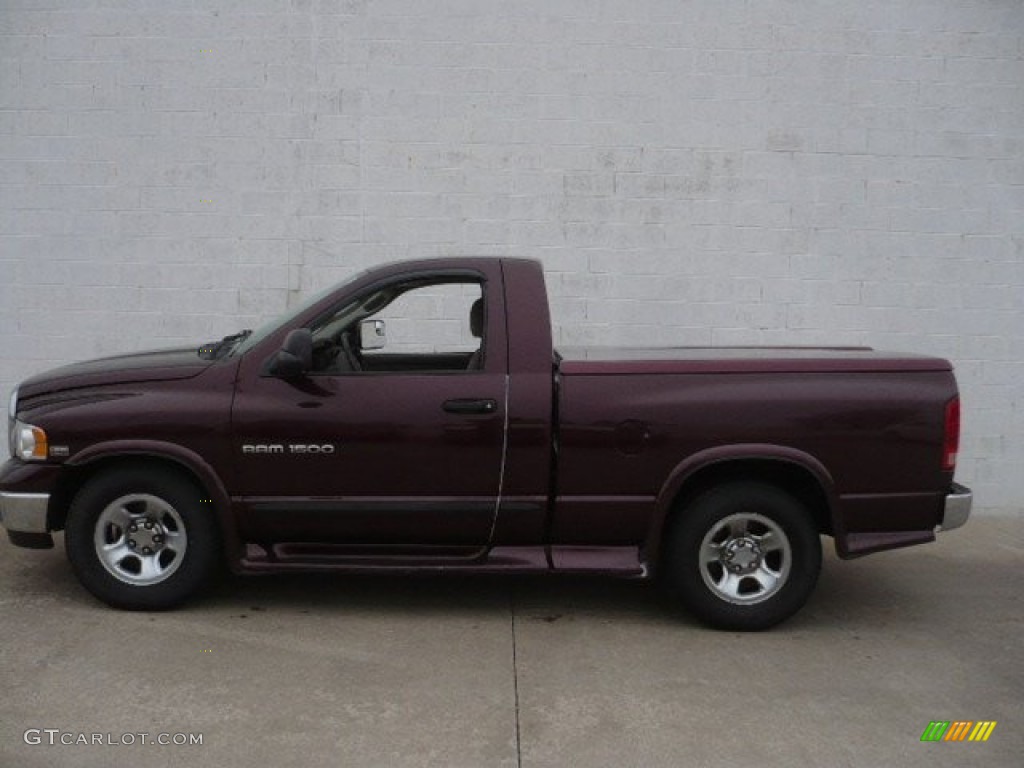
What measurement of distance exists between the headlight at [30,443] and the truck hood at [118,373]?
0.20 metres

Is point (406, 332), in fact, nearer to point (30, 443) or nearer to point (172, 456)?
point (172, 456)

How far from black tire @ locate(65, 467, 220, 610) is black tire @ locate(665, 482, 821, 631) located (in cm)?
240

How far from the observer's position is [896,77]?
309 inches

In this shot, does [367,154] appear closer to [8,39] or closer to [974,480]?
[8,39]

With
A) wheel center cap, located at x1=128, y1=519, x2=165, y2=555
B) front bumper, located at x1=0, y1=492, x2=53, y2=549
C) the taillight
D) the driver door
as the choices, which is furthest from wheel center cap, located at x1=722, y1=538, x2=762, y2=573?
front bumper, located at x1=0, y1=492, x2=53, y2=549

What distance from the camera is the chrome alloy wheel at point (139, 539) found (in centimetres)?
546

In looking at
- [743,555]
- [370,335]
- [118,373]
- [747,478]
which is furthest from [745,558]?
[118,373]

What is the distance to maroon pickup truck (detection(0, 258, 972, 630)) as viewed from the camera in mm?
5320

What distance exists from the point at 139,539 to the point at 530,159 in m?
3.92

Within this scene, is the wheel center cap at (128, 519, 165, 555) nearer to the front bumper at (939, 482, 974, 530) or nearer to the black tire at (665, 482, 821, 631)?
the black tire at (665, 482, 821, 631)

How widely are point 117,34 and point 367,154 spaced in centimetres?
202

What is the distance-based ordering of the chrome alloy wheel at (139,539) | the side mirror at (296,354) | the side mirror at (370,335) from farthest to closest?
1. the side mirror at (370,335)
2. the chrome alloy wheel at (139,539)
3. the side mirror at (296,354)

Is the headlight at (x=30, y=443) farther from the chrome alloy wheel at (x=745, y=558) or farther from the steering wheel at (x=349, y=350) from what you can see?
the chrome alloy wheel at (x=745, y=558)

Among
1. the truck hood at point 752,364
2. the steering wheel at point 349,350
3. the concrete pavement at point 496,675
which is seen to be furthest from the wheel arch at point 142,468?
the truck hood at point 752,364
